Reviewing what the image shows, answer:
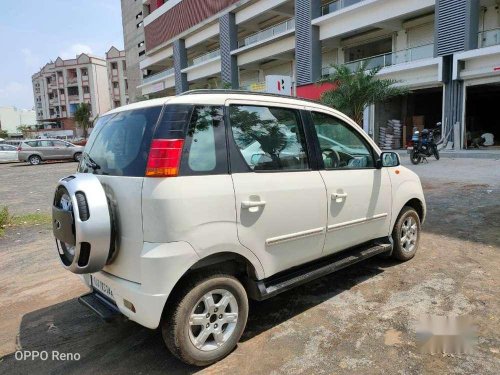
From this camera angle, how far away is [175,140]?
8.46 feet

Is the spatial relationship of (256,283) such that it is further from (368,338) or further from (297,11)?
(297,11)

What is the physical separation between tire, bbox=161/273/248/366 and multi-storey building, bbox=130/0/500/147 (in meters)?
10.6

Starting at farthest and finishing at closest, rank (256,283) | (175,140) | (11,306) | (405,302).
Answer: (11,306), (405,302), (256,283), (175,140)

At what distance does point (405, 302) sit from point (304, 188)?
1501mm

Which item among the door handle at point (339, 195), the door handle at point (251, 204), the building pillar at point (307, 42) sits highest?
the building pillar at point (307, 42)

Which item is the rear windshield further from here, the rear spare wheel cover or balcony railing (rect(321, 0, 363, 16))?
balcony railing (rect(321, 0, 363, 16))

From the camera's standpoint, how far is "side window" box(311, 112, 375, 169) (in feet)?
11.9

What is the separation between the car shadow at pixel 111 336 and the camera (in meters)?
2.84

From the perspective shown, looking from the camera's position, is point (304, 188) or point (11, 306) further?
point (11, 306)

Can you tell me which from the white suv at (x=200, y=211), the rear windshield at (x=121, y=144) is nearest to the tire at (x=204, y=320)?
the white suv at (x=200, y=211)

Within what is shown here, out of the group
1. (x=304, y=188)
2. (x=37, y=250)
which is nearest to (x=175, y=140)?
(x=304, y=188)

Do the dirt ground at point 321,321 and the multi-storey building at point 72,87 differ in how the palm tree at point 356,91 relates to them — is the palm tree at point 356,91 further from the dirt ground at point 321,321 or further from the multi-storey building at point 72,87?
the multi-storey building at point 72,87

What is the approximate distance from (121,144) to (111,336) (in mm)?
1628

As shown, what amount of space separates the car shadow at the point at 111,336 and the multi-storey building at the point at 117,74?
8213 cm
